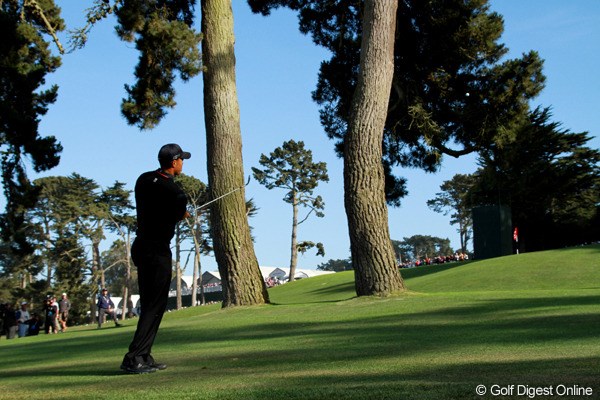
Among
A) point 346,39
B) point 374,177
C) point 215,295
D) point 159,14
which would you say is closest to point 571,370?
point 374,177

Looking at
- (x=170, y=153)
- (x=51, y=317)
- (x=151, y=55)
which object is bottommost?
(x=51, y=317)

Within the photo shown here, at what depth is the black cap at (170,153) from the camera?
23.7 ft

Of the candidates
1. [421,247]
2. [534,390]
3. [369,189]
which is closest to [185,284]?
[421,247]

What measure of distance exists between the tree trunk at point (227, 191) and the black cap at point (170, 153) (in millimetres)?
11145

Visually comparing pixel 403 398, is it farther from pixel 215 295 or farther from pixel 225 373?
pixel 215 295

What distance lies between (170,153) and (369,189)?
965 cm

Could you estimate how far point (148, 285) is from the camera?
22.9 feet

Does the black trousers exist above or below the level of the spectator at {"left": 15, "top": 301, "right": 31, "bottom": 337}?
above

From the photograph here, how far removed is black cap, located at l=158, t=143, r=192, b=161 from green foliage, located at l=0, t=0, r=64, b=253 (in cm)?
2035

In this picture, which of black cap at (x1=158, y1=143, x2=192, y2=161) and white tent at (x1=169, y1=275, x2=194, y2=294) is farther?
white tent at (x1=169, y1=275, x2=194, y2=294)

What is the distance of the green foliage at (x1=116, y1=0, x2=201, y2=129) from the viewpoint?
66.7ft

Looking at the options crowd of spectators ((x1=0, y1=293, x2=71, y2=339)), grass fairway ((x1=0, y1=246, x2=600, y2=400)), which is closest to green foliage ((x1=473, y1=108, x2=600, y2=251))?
crowd of spectators ((x1=0, y1=293, x2=71, y2=339))

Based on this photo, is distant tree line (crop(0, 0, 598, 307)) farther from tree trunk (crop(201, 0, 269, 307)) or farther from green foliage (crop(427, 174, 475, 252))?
green foliage (crop(427, 174, 475, 252))

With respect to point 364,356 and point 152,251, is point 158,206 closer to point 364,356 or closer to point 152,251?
point 152,251
